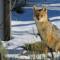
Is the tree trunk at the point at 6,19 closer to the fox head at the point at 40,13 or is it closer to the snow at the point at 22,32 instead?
the snow at the point at 22,32

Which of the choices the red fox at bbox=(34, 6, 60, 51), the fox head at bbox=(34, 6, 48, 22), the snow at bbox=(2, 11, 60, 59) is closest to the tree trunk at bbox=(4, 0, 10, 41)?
the snow at bbox=(2, 11, 60, 59)

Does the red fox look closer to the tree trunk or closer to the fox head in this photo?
the fox head

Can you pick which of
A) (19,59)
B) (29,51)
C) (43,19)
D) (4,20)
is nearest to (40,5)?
(43,19)

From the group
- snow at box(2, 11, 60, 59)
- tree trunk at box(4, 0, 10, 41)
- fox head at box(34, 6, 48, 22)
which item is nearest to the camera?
fox head at box(34, 6, 48, 22)

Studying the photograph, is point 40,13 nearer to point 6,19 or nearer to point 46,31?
point 46,31

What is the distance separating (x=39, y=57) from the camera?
404 cm

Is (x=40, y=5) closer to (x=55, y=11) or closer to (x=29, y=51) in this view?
(x=29, y=51)

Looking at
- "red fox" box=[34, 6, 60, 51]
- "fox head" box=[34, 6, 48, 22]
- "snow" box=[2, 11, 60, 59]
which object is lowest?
"snow" box=[2, 11, 60, 59]

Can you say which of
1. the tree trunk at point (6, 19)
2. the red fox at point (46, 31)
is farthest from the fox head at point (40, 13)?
the tree trunk at point (6, 19)

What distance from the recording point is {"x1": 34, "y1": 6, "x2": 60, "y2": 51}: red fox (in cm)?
475

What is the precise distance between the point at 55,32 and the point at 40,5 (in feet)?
1.50

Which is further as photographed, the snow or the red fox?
the snow

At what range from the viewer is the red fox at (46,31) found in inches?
187

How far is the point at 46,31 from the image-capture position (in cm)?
482
